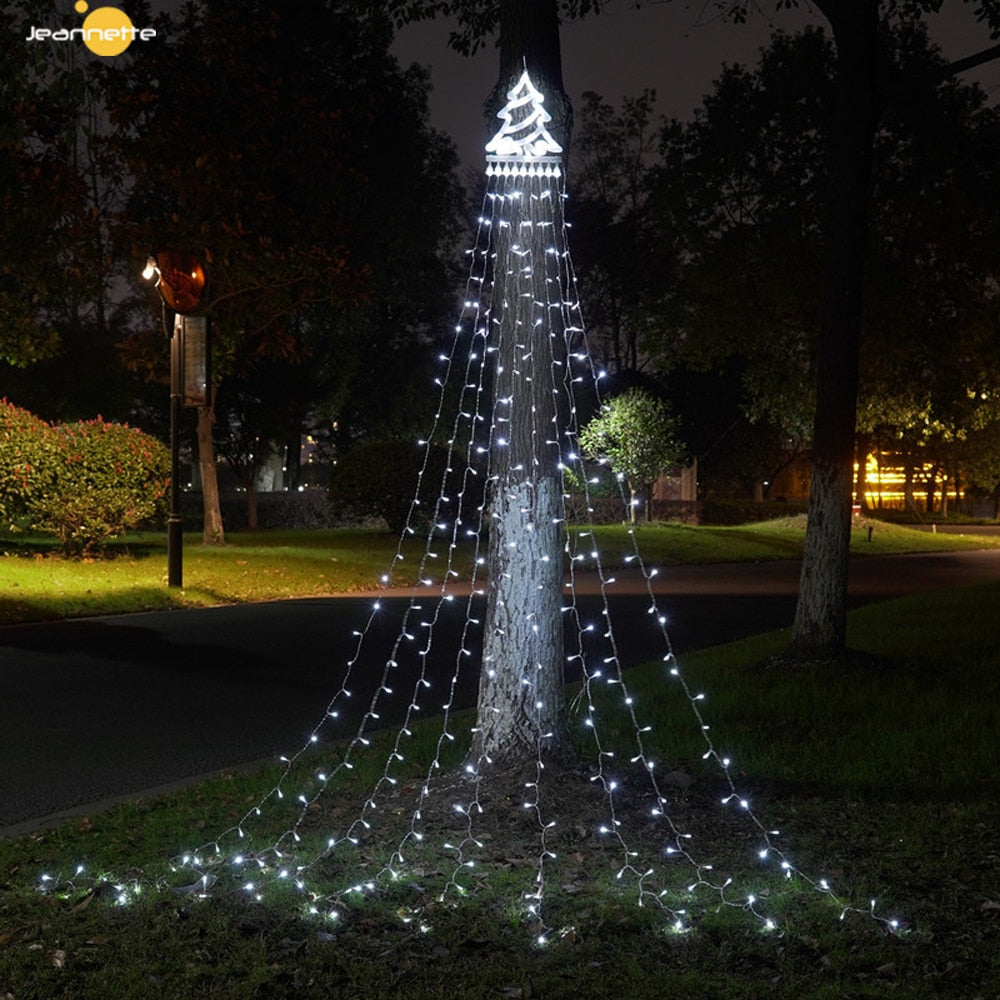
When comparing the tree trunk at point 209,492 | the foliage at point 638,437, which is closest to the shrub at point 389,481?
the tree trunk at point 209,492

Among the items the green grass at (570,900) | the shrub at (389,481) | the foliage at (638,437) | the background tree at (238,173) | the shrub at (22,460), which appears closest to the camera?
the green grass at (570,900)

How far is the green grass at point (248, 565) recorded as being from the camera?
16594 mm

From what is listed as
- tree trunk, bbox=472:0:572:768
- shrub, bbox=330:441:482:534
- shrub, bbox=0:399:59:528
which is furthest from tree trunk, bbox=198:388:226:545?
tree trunk, bbox=472:0:572:768

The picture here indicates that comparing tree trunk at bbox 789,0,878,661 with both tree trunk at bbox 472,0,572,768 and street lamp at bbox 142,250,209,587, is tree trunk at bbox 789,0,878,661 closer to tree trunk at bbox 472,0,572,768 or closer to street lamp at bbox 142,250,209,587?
tree trunk at bbox 472,0,572,768

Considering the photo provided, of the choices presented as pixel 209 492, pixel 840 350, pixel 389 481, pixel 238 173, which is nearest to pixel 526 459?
pixel 840 350

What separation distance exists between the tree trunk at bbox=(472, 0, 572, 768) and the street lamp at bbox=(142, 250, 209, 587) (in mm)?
11563

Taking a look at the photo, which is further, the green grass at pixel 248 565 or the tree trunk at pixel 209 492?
the tree trunk at pixel 209 492

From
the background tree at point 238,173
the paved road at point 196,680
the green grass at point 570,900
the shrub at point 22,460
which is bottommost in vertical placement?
the paved road at point 196,680

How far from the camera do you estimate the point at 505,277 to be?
708cm

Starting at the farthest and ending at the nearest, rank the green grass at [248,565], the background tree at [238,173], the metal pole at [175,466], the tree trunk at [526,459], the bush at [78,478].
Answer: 1. the background tree at [238,173]
2. the bush at [78,478]
3. the metal pole at [175,466]
4. the green grass at [248,565]
5. the tree trunk at [526,459]

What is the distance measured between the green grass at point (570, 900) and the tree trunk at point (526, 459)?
52cm

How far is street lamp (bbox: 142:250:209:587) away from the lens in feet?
58.6

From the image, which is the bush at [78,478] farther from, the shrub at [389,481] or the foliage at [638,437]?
the foliage at [638,437]

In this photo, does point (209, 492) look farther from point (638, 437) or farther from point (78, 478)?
point (638, 437)
